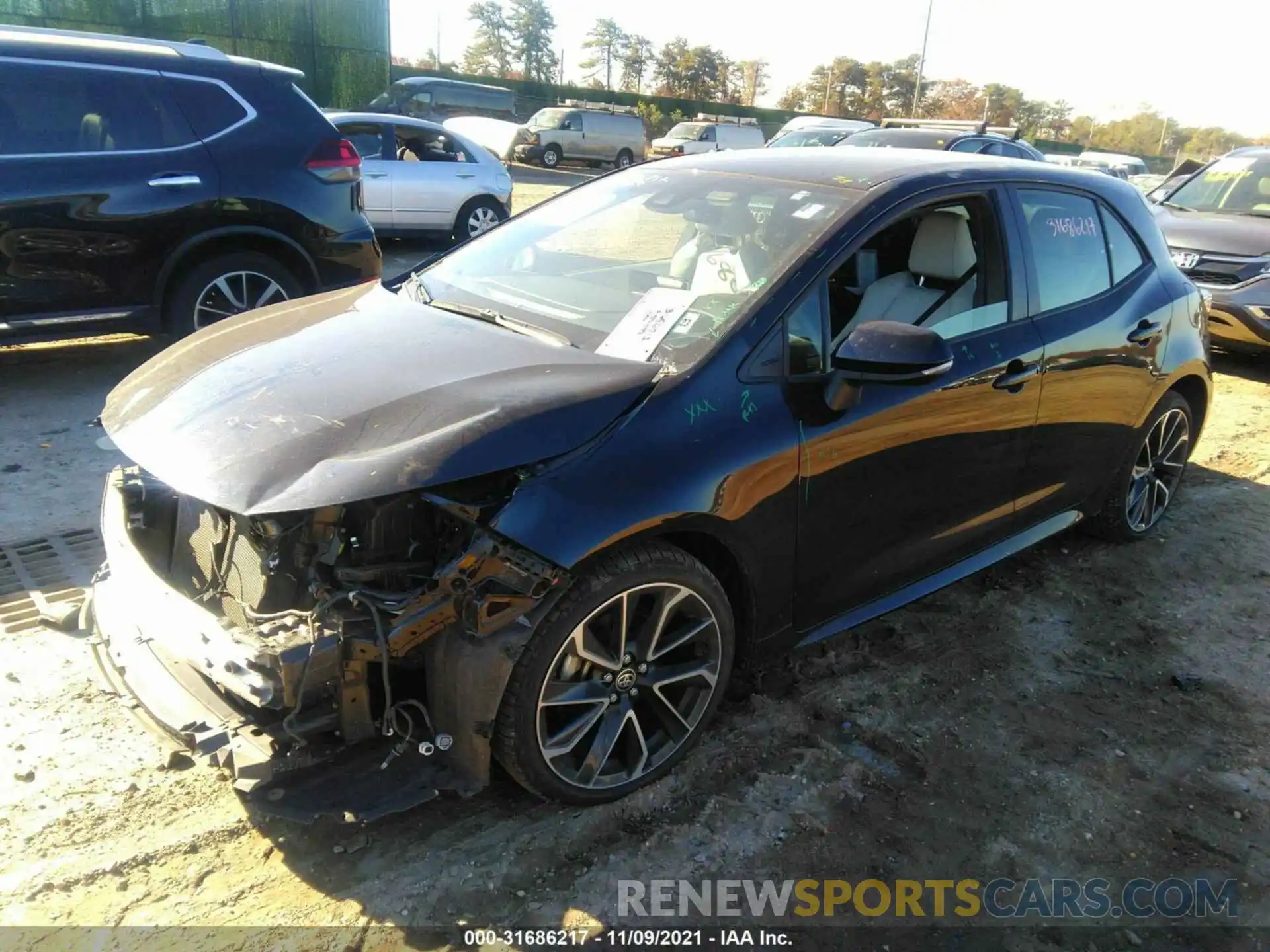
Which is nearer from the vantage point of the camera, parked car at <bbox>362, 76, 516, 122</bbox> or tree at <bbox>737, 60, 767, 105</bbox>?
parked car at <bbox>362, 76, 516, 122</bbox>

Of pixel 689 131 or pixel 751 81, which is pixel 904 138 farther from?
pixel 751 81

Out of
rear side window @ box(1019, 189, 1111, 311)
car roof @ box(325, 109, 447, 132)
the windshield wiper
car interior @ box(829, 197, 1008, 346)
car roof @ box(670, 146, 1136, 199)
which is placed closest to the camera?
the windshield wiper

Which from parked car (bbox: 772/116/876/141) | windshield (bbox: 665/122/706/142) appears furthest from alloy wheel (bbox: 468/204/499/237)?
windshield (bbox: 665/122/706/142)

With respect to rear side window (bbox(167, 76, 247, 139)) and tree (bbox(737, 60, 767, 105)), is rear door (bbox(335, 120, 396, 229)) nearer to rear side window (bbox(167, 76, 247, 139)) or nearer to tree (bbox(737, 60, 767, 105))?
rear side window (bbox(167, 76, 247, 139))

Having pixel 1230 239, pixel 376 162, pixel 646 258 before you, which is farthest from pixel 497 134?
pixel 646 258

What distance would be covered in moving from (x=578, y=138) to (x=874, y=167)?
2886 centimetres

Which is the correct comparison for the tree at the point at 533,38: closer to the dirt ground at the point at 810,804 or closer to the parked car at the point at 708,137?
the parked car at the point at 708,137

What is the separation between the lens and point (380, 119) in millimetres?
10711

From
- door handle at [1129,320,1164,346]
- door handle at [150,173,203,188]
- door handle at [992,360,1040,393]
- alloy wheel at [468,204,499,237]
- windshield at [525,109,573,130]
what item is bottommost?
alloy wheel at [468,204,499,237]

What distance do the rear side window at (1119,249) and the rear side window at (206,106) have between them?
4957mm

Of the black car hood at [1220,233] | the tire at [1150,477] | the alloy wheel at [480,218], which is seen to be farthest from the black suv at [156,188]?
the black car hood at [1220,233]

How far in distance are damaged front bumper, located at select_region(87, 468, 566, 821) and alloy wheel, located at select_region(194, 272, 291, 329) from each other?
148 inches

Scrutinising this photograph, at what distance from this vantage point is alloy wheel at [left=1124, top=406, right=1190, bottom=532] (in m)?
4.46

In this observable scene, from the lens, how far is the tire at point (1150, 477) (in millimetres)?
4328
